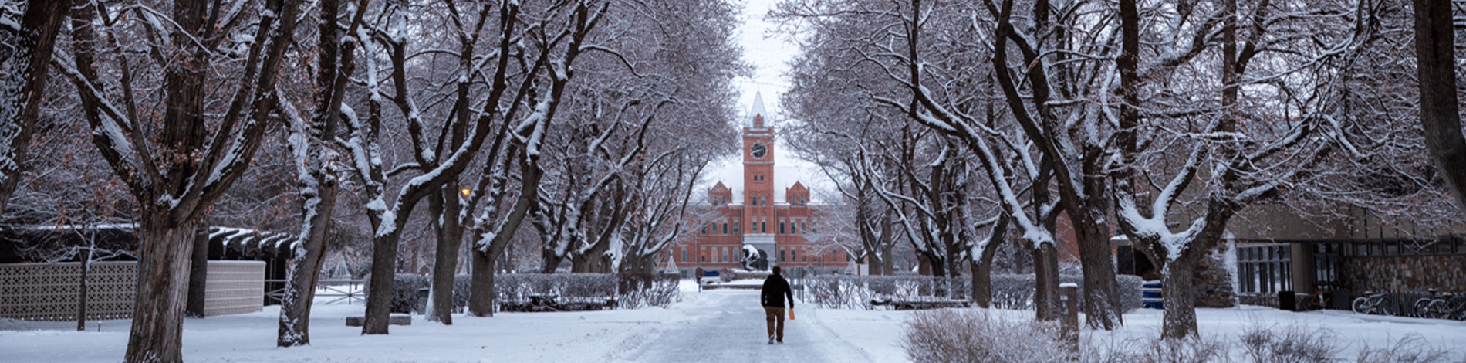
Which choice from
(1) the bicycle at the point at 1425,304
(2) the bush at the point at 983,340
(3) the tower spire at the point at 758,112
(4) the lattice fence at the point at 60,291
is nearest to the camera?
(2) the bush at the point at 983,340

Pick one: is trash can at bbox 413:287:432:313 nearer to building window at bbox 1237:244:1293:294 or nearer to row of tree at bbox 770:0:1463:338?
row of tree at bbox 770:0:1463:338

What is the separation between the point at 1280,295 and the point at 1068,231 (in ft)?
65.4

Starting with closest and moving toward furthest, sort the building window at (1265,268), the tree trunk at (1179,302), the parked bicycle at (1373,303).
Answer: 1. the tree trunk at (1179,302)
2. the parked bicycle at (1373,303)
3. the building window at (1265,268)

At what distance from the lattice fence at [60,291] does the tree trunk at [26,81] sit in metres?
18.2

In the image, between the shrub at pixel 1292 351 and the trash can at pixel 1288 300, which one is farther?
the trash can at pixel 1288 300

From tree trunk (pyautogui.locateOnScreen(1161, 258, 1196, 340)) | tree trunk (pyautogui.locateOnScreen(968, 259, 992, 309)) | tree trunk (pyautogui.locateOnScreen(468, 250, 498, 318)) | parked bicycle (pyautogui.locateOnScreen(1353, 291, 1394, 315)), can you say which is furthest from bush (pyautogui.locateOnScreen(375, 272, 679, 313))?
parked bicycle (pyautogui.locateOnScreen(1353, 291, 1394, 315))

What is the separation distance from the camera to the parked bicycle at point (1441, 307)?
23.2 m

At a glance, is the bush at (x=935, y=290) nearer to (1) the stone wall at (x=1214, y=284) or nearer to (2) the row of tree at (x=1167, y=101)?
(2) the row of tree at (x=1167, y=101)

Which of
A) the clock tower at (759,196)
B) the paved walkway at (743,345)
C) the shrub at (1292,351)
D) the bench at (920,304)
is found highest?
the clock tower at (759,196)

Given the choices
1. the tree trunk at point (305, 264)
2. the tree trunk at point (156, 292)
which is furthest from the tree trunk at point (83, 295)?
the tree trunk at point (156, 292)

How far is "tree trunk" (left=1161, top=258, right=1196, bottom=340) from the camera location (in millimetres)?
14477

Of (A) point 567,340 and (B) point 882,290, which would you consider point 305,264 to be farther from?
(B) point 882,290

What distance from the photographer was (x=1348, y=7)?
11641 mm

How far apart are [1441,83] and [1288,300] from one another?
78.3 ft
